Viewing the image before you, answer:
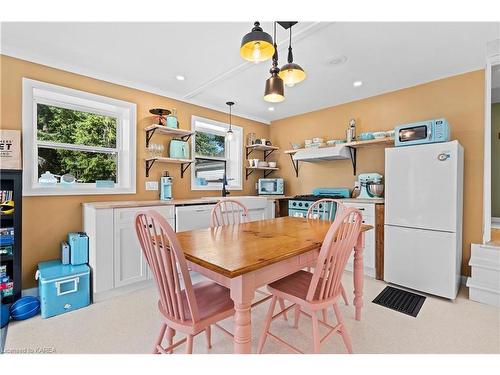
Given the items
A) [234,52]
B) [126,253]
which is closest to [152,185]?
[126,253]

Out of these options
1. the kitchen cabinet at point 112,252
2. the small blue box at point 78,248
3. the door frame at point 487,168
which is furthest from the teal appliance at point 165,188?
the door frame at point 487,168

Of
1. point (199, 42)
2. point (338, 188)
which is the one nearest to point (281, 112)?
point (338, 188)

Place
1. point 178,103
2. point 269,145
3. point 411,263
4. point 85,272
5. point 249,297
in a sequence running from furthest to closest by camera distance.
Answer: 1. point 269,145
2. point 178,103
3. point 411,263
4. point 85,272
5. point 249,297

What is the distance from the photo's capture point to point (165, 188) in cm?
326

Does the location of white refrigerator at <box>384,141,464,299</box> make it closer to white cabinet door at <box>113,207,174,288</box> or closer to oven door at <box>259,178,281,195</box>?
oven door at <box>259,178,281,195</box>

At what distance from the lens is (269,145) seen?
15.2 feet

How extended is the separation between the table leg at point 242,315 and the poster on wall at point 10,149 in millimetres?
2420

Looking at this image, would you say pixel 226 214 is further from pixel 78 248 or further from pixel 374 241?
pixel 374 241

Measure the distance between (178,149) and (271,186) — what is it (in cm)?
180

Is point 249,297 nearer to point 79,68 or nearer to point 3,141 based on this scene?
point 3,141

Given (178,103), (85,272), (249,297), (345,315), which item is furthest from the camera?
(178,103)

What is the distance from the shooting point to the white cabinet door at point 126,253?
243 centimetres

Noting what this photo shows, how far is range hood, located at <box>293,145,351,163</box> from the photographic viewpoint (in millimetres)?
3488

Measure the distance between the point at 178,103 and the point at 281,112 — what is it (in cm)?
181
